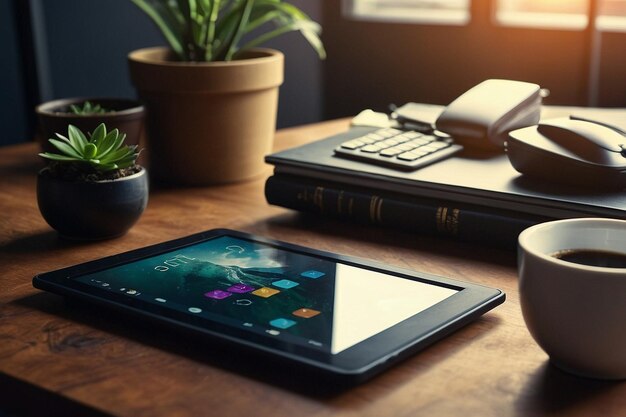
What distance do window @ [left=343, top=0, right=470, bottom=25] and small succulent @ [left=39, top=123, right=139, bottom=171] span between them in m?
1.55

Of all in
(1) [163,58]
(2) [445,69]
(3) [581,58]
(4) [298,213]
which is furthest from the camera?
(2) [445,69]

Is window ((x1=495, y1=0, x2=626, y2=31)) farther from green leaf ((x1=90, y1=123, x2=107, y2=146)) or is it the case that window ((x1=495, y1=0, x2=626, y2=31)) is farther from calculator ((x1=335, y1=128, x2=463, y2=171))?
green leaf ((x1=90, y1=123, x2=107, y2=146))

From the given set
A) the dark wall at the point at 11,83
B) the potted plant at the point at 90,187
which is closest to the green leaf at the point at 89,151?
the potted plant at the point at 90,187

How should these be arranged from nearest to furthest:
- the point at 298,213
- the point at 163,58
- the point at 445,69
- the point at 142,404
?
the point at 142,404, the point at 298,213, the point at 163,58, the point at 445,69

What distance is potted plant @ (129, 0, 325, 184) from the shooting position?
984 millimetres

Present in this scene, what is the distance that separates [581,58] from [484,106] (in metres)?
1.18

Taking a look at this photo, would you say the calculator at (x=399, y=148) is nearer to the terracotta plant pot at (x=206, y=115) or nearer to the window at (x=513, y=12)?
the terracotta plant pot at (x=206, y=115)

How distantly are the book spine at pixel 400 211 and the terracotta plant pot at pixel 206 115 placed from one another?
0.48ft

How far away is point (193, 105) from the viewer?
993 mm

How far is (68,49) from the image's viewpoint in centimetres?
170

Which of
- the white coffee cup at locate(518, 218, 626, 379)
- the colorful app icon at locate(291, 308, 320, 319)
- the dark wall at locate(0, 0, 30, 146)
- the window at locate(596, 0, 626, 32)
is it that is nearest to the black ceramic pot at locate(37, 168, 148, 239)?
the colorful app icon at locate(291, 308, 320, 319)

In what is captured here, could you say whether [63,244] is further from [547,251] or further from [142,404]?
[547,251]

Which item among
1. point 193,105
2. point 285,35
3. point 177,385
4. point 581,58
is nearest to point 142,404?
point 177,385

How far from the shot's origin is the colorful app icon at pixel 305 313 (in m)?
0.58
